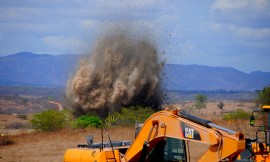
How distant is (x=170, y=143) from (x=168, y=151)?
0.20 metres

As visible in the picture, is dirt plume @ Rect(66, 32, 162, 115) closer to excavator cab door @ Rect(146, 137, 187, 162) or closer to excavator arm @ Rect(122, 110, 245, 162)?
excavator cab door @ Rect(146, 137, 187, 162)

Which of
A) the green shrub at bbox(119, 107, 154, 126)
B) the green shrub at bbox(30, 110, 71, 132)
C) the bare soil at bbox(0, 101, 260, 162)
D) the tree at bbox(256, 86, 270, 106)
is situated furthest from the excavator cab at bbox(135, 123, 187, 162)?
the green shrub at bbox(30, 110, 71, 132)

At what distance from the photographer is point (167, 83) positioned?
192 feet

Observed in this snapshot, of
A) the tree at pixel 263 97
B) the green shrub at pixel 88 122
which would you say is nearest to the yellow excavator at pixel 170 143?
the tree at pixel 263 97

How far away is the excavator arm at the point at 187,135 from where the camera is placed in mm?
12359

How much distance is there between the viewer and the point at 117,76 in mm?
55812

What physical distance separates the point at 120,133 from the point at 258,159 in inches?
861

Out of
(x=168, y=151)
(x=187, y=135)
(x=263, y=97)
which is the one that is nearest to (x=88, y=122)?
(x=263, y=97)

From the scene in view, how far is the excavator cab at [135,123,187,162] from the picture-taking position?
1459 centimetres

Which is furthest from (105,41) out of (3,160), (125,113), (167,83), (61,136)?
(3,160)

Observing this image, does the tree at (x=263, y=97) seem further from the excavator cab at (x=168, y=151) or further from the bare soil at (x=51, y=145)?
the excavator cab at (x=168, y=151)

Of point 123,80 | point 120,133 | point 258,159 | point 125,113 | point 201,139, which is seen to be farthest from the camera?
point 123,80

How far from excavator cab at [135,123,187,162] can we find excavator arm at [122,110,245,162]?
218 mm

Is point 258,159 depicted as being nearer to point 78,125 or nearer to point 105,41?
point 78,125
